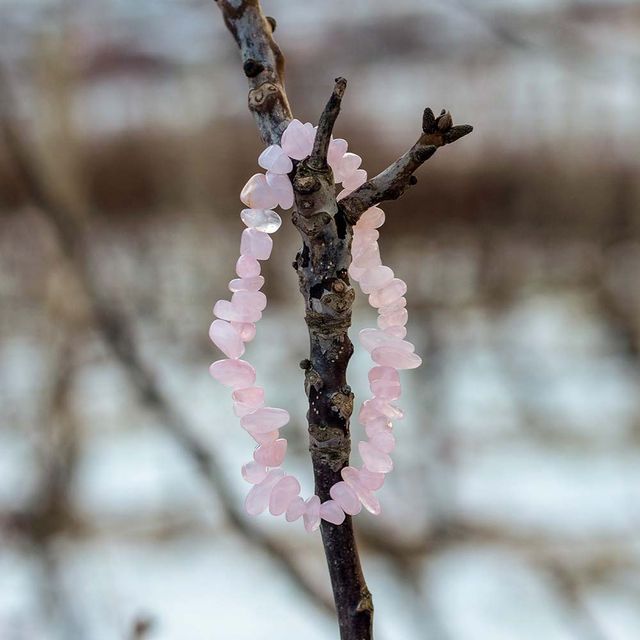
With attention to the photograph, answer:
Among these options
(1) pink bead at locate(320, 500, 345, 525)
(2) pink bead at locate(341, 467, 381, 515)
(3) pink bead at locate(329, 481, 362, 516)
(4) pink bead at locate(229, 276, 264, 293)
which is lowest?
(1) pink bead at locate(320, 500, 345, 525)

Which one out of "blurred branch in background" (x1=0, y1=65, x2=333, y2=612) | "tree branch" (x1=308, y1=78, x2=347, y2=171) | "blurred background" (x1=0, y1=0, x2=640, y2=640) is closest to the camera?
"tree branch" (x1=308, y1=78, x2=347, y2=171)

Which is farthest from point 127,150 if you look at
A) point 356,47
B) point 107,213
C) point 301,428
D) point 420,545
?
point 420,545

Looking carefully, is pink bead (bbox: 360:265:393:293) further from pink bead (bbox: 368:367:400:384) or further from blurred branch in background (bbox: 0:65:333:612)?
blurred branch in background (bbox: 0:65:333:612)

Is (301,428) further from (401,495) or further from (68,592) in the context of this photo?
(68,592)

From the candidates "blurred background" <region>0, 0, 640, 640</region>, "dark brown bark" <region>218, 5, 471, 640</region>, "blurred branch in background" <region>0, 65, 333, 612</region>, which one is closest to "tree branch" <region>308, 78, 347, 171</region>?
"dark brown bark" <region>218, 5, 471, 640</region>

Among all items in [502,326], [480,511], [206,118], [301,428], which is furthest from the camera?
[502,326]

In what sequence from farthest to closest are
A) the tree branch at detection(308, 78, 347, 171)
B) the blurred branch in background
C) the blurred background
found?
the blurred background → the blurred branch in background → the tree branch at detection(308, 78, 347, 171)

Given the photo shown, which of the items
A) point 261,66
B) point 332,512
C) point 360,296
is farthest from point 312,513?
point 360,296

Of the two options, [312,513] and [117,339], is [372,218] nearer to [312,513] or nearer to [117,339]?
[312,513]
